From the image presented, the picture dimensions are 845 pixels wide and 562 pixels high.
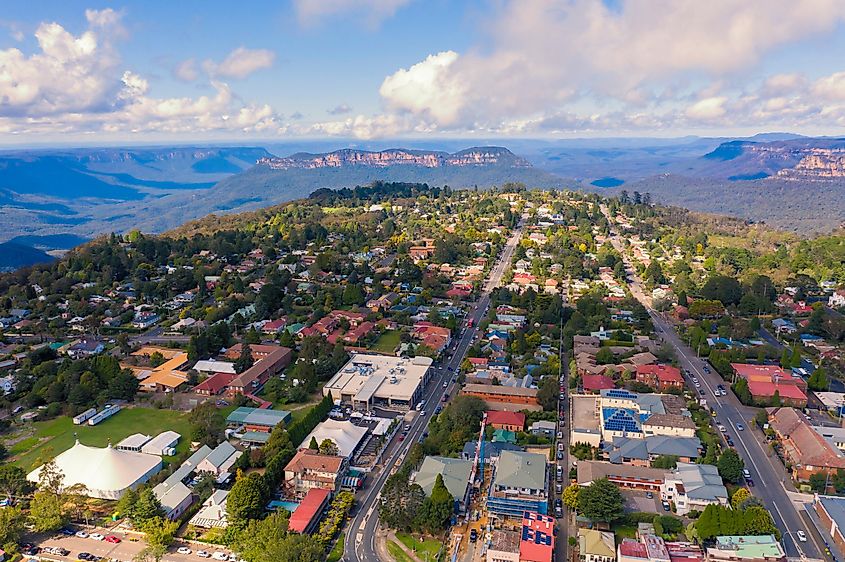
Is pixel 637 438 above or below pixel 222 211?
above

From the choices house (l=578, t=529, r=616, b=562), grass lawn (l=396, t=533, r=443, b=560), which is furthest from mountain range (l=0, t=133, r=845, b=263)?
grass lawn (l=396, t=533, r=443, b=560)

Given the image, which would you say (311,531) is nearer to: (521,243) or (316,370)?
(316,370)

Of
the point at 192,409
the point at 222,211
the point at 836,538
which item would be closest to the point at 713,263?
the point at 836,538

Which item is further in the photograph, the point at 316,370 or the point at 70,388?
the point at 316,370

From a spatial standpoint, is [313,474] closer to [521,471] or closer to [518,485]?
[518,485]

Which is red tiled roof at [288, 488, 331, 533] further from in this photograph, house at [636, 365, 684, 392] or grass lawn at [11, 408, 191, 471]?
house at [636, 365, 684, 392]

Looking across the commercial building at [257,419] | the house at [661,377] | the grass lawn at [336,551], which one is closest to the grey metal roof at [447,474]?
the grass lawn at [336,551]

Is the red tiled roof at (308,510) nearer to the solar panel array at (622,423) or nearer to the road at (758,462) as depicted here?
the solar panel array at (622,423)
